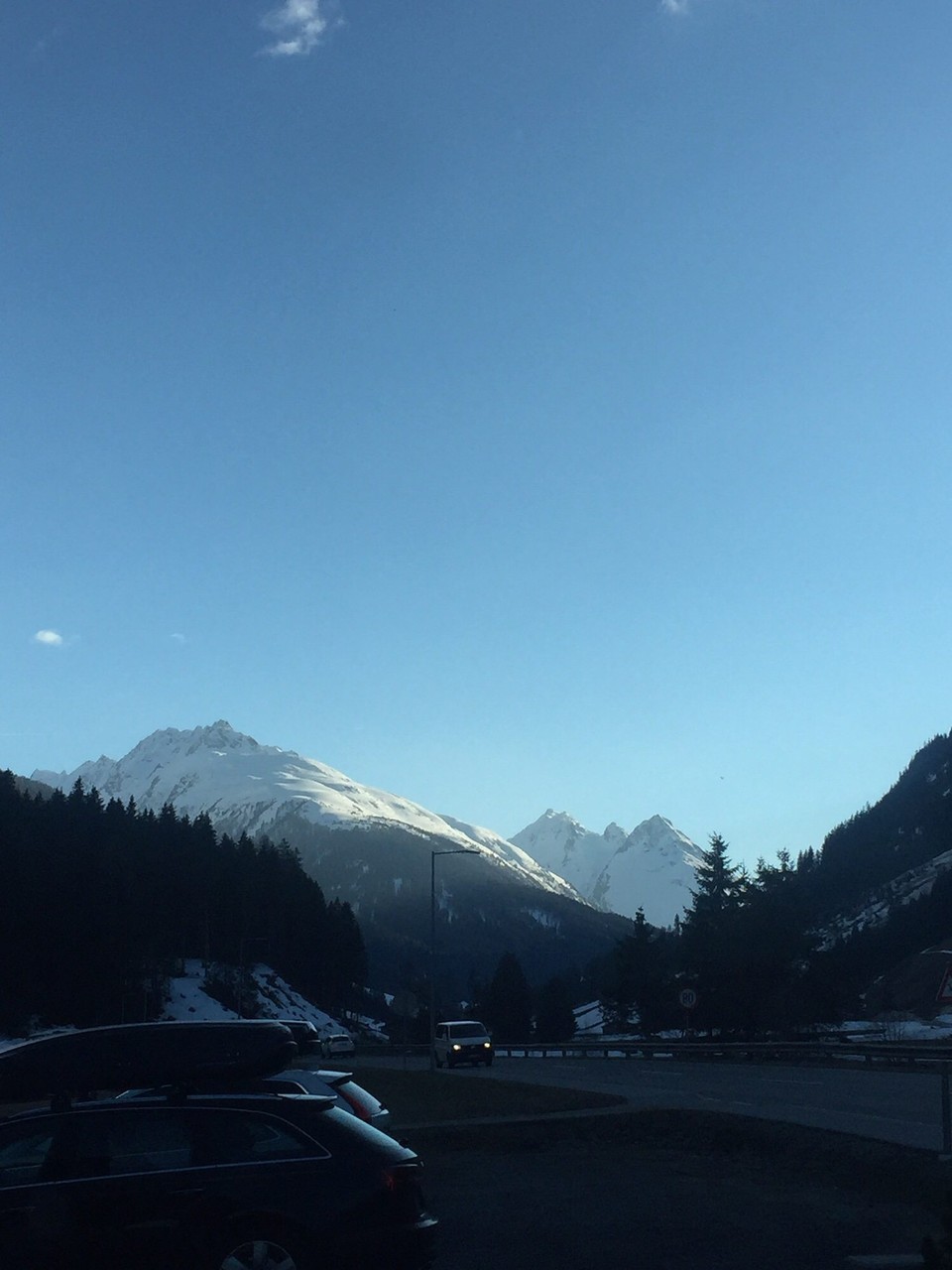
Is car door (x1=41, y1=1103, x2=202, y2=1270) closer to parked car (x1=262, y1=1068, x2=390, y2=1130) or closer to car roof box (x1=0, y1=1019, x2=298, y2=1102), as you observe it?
car roof box (x1=0, y1=1019, x2=298, y2=1102)

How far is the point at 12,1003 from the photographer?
7188 cm

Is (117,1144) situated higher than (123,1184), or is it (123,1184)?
(117,1144)

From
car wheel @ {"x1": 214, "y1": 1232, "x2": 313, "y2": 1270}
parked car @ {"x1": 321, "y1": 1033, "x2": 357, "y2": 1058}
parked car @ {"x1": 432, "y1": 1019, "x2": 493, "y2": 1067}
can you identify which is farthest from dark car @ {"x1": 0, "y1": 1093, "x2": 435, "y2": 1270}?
parked car @ {"x1": 321, "y1": 1033, "x2": 357, "y2": 1058}

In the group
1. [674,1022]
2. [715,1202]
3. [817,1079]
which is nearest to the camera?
[715,1202]

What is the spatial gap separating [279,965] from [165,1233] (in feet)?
373

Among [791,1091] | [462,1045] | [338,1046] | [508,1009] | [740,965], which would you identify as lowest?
[508,1009]

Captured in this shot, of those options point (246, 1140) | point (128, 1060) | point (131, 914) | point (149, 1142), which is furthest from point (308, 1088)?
point (131, 914)

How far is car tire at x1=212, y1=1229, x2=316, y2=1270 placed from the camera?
26.1 ft

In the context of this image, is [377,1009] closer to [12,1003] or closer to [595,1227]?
[12,1003]

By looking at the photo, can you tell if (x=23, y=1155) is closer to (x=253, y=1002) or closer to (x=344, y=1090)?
(x=344, y=1090)

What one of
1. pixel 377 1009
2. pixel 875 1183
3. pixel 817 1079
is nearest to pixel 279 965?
pixel 377 1009

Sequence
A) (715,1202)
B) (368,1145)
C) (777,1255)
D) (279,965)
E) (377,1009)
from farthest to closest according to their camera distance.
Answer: (377,1009)
(279,965)
(715,1202)
(777,1255)
(368,1145)

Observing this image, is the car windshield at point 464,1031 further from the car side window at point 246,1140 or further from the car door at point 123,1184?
the car door at point 123,1184

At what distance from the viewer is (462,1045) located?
53.6m
